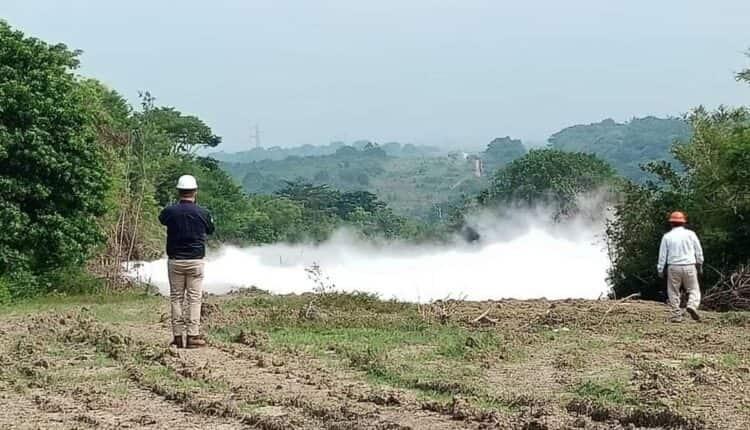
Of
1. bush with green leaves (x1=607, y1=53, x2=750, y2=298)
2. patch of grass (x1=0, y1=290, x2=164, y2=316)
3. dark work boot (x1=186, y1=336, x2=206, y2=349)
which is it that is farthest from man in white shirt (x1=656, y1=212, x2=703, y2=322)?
patch of grass (x1=0, y1=290, x2=164, y2=316)

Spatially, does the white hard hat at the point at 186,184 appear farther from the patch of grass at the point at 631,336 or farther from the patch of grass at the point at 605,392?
the patch of grass at the point at 631,336

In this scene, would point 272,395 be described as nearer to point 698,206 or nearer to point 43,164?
point 43,164

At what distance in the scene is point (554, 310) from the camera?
615 inches

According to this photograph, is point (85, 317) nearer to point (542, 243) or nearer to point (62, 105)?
point (62, 105)

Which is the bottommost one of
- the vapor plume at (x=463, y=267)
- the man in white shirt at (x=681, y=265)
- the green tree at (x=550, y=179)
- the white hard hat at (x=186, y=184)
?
the vapor plume at (x=463, y=267)

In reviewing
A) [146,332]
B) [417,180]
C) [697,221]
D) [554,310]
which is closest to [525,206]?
[697,221]

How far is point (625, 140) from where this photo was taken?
135 m

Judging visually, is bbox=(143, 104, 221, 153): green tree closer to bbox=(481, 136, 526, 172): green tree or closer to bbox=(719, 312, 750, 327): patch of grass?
bbox=(719, 312, 750, 327): patch of grass

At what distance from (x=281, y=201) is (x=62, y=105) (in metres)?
46.1

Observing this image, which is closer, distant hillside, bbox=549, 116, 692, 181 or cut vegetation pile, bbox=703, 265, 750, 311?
cut vegetation pile, bbox=703, 265, 750, 311

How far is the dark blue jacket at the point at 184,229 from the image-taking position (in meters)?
11.1

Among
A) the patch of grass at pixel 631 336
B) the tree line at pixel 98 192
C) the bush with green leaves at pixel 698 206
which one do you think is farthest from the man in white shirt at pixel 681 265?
the bush with green leaves at pixel 698 206

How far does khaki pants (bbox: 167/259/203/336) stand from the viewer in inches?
438

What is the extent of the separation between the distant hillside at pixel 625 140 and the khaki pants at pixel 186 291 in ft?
300
